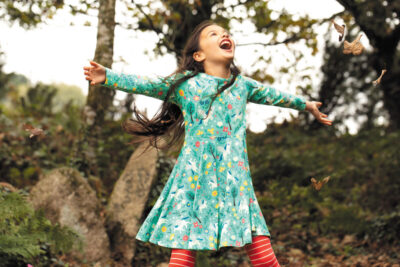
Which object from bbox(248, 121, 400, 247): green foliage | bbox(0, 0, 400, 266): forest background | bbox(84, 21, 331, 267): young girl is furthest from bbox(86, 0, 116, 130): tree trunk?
bbox(84, 21, 331, 267): young girl

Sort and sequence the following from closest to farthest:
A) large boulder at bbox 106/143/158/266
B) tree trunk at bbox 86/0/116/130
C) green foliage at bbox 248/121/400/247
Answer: large boulder at bbox 106/143/158/266 < green foliage at bbox 248/121/400/247 < tree trunk at bbox 86/0/116/130

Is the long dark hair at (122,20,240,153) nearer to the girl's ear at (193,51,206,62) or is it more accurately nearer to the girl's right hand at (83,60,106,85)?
the girl's ear at (193,51,206,62)

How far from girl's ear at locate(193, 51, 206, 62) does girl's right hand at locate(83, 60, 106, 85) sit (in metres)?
0.73

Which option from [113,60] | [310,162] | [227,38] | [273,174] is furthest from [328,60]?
[227,38]

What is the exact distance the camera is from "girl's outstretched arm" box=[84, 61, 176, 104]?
9.25 ft

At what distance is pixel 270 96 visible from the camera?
3252 millimetres

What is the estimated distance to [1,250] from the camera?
318cm

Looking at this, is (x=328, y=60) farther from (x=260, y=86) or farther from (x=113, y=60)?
(x=260, y=86)

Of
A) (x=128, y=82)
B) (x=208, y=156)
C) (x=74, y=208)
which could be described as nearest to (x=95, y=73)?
(x=128, y=82)

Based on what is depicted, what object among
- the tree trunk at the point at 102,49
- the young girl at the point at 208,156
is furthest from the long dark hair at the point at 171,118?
the tree trunk at the point at 102,49

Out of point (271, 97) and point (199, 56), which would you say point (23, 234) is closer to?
point (199, 56)

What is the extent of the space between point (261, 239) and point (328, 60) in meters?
8.53

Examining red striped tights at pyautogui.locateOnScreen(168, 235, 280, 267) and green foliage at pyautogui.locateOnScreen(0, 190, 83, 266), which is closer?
red striped tights at pyautogui.locateOnScreen(168, 235, 280, 267)

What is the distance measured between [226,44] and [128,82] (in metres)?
0.76
